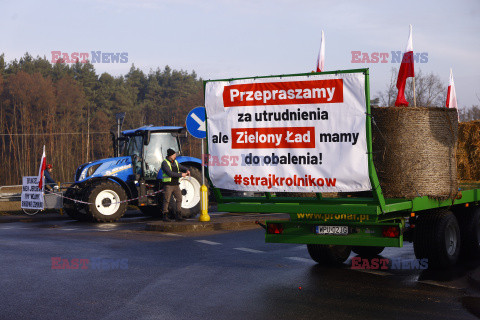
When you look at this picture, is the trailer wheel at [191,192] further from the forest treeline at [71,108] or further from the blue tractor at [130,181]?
the forest treeline at [71,108]

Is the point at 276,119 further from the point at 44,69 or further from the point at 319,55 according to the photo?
the point at 44,69

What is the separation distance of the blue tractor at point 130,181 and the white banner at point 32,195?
1.56 m

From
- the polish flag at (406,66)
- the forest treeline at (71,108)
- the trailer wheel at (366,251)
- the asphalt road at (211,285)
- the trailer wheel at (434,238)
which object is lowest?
the asphalt road at (211,285)

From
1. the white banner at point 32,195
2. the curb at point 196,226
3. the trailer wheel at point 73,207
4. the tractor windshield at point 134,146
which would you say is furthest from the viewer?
the white banner at point 32,195

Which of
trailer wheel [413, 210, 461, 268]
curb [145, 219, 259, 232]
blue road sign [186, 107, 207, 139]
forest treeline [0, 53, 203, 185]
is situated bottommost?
curb [145, 219, 259, 232]

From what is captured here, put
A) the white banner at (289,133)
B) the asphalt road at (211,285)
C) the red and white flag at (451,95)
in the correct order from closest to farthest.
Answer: the asphalt road at (211,285) < the white banner at (289,133) < the red and white flag at (451,95)

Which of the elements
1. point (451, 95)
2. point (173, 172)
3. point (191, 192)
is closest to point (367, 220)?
point (451, 95)

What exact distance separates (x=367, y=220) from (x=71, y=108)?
6688 cm

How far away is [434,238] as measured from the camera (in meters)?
9.19

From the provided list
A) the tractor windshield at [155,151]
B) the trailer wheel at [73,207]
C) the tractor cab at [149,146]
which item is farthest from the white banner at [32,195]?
the tractor windshield at [155,151]

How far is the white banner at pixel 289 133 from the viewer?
26.5 ft

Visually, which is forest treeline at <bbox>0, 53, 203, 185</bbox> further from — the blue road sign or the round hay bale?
the round hay bale

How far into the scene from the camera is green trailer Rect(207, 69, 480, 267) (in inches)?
321

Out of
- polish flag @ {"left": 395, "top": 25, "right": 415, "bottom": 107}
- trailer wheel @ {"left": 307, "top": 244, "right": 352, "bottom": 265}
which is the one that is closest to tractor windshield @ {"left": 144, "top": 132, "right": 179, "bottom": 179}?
trailer wheel @ {"left": 307, "top": 244, "right": 352, "bottom": 265}
